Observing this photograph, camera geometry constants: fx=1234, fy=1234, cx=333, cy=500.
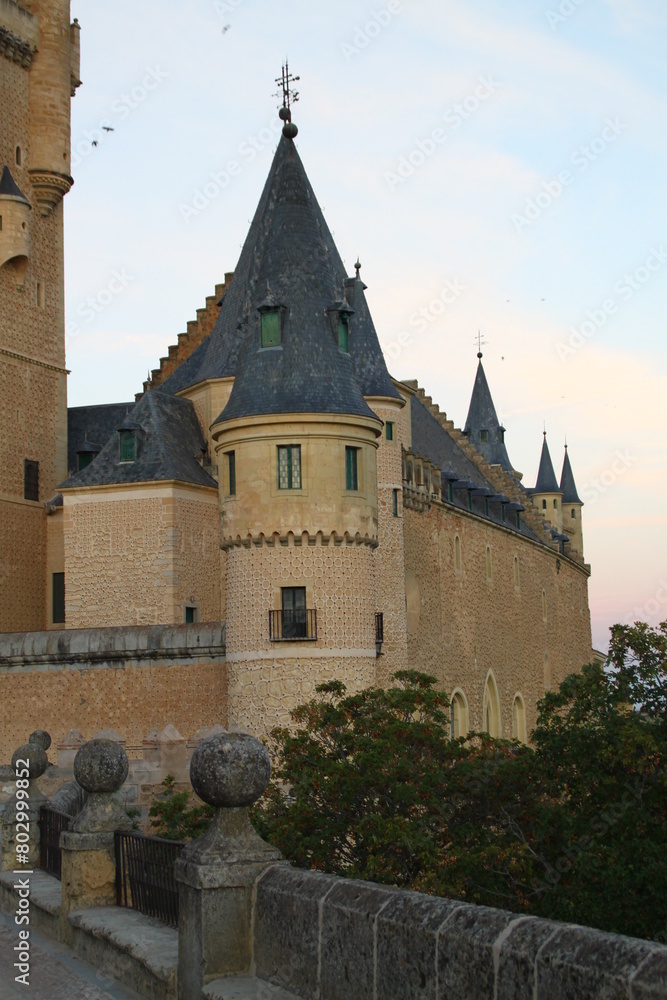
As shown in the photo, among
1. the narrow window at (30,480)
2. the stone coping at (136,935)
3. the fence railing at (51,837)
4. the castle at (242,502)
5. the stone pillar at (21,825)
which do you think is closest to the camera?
the stone coping at (136,935)

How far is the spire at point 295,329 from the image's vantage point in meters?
23.2

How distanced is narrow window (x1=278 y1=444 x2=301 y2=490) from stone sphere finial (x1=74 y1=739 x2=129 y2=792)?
45.3ft

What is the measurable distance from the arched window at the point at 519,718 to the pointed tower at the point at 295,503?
22.6 m

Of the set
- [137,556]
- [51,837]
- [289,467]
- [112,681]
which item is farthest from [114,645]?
[51,837]

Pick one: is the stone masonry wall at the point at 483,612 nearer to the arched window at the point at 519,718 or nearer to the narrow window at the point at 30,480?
the arched window at the point at 519,718

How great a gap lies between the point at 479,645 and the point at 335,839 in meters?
25.3

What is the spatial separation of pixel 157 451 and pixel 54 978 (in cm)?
2195

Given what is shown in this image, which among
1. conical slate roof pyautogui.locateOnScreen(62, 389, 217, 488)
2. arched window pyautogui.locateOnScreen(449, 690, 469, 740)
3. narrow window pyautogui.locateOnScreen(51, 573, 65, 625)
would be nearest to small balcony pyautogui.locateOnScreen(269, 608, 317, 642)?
conical slate roof pyautogui.locateOnScreen(62, 389, 217, 488)

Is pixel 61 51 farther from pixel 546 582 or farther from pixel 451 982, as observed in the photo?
pixel 451 982

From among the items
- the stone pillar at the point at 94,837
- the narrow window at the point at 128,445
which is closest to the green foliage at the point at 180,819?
→ the stone pillar at the point at 94,837

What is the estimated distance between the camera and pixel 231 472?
2359cm

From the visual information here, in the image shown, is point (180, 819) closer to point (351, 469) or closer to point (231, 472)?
point (231, 472)

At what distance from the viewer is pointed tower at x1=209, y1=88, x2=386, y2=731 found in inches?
885

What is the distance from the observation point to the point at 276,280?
24188 mm
